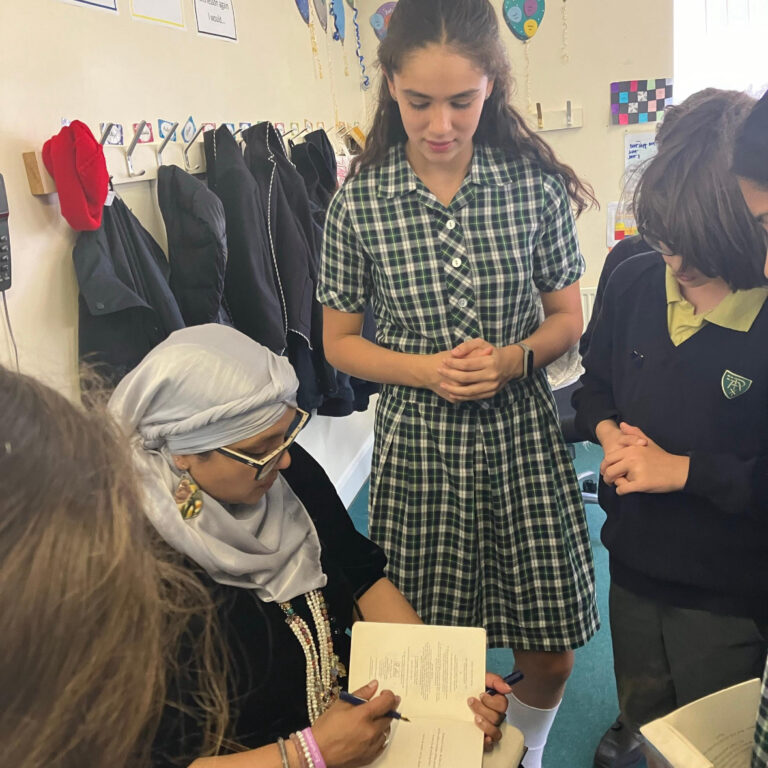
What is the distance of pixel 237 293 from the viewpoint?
6.39 ft

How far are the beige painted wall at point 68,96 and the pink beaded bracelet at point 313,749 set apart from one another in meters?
0.61

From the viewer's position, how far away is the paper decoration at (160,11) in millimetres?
1735

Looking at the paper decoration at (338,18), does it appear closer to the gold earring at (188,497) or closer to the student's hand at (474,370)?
the student's hand at (474,370)

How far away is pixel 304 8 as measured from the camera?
8.76 feet

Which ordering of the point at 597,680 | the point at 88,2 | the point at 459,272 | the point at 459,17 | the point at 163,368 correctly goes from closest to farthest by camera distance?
the point at 163,368
the point at 459,17
the point at 459,272
the point at 88,2
the point at 597,680

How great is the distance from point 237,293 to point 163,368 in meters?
1.00

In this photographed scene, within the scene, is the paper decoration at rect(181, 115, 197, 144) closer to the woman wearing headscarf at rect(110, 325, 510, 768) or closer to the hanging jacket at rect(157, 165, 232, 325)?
the hanging jacket at rect(157, 165, 232, 325)

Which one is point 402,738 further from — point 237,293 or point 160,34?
point 160,34

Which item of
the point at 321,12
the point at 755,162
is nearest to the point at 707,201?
the point at 755,162

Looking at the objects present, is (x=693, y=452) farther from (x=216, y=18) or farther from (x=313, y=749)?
(x=216, y=18)

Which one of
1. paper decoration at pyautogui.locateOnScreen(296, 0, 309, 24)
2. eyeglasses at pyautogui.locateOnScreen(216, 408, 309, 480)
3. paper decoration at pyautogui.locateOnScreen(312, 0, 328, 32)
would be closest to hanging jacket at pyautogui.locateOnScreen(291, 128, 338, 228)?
paper decoration at pyautogui.locateOnScreen(296, 0, 309, 24)

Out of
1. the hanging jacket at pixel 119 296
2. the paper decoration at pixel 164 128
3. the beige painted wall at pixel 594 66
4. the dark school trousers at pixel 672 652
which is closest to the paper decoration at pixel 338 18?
the beige painted wall at pixel 594 66

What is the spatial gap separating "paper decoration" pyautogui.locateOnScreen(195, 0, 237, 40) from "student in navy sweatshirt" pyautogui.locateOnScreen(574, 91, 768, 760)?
1503mm

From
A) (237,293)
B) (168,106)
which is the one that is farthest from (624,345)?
(168,106)
